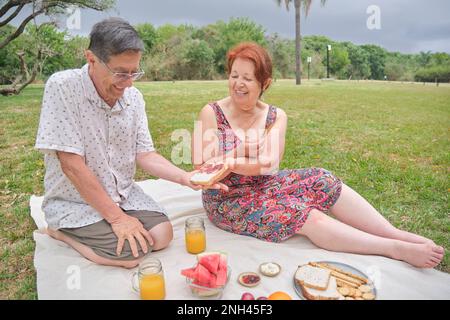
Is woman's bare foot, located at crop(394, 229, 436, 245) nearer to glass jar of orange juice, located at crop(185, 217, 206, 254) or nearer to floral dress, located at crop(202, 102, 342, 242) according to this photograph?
floral dress, located at crop(202, 102, 342, 242)

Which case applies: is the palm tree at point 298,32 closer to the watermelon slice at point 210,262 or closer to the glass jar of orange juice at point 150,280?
the watermelon slice at point 210,262

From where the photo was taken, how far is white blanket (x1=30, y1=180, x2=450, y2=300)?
212 centimetres

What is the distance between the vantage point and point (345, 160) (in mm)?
5168

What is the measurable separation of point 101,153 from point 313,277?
148cm

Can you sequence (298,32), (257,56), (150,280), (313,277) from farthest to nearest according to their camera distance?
(298,32) < (257,56) < (313,277) < (150,280)

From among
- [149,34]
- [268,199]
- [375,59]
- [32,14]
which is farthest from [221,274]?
[375,59]

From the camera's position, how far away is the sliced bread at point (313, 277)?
2023 millimetres

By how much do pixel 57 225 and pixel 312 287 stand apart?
5.47ft

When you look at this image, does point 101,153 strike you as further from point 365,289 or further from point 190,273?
point 365,289

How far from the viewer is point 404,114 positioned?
9812 mm
